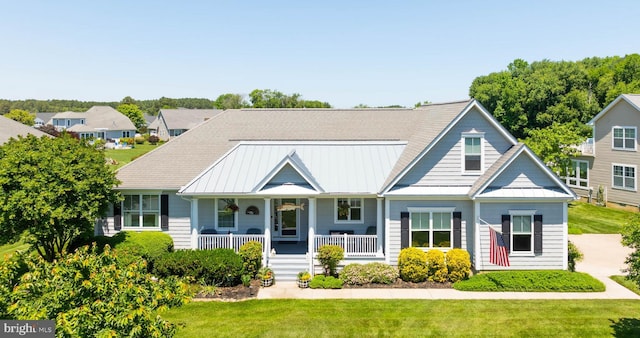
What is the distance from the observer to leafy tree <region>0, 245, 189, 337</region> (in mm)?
8617

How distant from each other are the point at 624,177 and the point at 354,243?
24393mm

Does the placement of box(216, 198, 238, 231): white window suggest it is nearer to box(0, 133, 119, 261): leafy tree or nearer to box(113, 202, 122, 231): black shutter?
box(113, 202, 122, 231): black shutter

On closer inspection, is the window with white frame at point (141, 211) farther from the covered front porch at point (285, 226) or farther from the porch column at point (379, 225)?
the porch column at point (379, 225)

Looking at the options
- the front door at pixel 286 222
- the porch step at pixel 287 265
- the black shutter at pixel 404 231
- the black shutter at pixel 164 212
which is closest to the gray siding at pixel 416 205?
the black shutter at pixel 404 231

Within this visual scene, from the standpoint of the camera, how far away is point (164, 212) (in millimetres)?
23672

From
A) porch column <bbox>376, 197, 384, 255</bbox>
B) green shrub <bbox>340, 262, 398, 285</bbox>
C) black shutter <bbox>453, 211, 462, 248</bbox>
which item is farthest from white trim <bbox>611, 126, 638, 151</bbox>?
green shrub <bbox>340, 262, 398, 285</bbox>

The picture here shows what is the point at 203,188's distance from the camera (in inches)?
894

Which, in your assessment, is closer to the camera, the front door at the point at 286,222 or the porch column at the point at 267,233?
the porch column at the point at 267,233

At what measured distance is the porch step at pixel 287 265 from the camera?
2169 cm

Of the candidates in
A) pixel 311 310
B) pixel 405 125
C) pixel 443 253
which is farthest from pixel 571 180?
pixel 311 310

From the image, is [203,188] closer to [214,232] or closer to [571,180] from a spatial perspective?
[214,232]

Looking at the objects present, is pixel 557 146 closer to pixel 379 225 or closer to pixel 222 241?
pixel 379 225

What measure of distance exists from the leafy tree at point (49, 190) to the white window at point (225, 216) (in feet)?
16.2

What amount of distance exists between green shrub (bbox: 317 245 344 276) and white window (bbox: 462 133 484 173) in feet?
21.3
